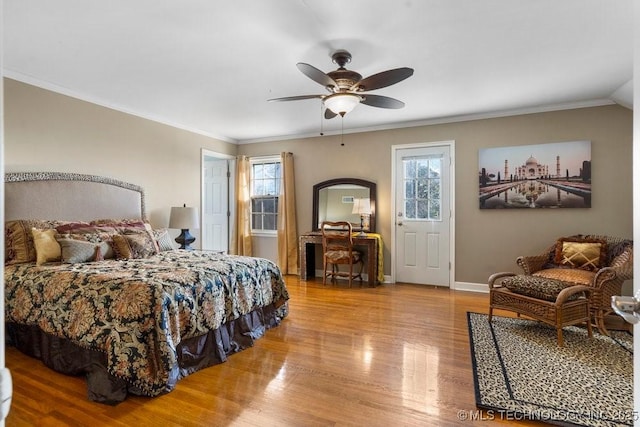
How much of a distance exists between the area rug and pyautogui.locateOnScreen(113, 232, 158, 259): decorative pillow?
3031mm

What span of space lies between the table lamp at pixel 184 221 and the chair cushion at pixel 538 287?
147 inches

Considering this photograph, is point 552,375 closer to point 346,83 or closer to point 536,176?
point 346,83

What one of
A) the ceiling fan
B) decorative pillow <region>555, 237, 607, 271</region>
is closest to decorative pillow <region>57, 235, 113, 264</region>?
the ceiling fan

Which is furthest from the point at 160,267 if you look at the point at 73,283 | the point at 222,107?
the point at 222,107

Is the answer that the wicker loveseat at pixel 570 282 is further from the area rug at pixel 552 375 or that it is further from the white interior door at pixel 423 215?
the white interior door at pixel 423 215

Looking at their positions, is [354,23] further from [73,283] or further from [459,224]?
[459,224]

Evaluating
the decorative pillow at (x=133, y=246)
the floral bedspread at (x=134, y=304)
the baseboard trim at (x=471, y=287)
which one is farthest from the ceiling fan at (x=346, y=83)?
the baseboard trim at (x=471, y=287)

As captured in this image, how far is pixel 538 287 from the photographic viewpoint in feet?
9.84

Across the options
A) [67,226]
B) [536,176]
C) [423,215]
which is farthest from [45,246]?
[536,176]

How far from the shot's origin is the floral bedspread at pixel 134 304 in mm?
2080

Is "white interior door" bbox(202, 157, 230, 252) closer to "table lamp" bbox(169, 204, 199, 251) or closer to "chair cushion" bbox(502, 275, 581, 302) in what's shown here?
"table lamp" bbox(169, 204, 199, 251)

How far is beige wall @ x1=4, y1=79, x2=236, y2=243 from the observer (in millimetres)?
3279

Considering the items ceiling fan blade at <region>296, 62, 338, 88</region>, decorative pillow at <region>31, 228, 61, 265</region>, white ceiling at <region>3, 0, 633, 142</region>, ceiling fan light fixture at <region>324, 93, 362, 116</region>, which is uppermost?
white ceiling at <region>3, 0, 633, 142</region>

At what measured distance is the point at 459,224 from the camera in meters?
4.77
